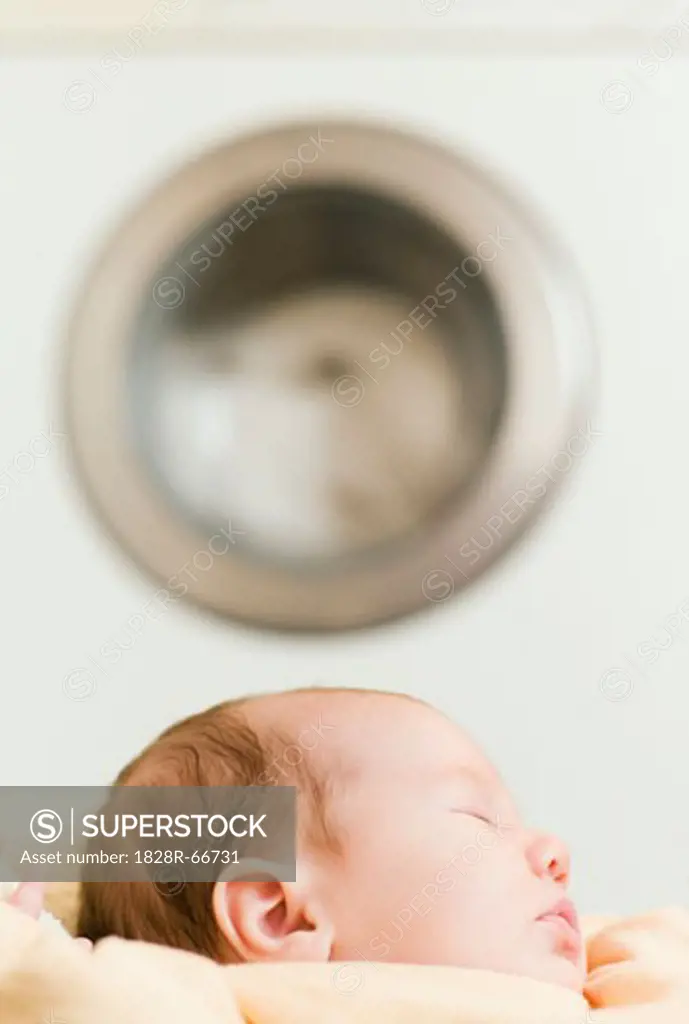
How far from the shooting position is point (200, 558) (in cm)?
110

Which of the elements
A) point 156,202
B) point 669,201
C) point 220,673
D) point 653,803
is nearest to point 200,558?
point 220,673

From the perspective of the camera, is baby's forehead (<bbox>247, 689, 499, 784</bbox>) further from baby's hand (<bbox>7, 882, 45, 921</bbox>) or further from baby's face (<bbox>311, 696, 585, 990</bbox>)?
A: baby's hand (<bbox>7, 882, 45, 921</bbox>)

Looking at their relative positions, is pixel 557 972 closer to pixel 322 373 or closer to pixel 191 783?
pixel 191 783

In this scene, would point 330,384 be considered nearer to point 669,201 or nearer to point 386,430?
point 386,430

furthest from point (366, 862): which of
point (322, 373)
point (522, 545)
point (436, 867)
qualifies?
point (322, 373)

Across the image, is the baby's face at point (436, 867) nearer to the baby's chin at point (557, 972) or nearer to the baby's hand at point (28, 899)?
the baby's chin at point (557, 972)

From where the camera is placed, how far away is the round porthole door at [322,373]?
1.11 m

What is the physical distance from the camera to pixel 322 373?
1.23 metres

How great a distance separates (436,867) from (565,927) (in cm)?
10

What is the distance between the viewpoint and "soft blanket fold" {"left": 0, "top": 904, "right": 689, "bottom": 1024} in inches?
25.3

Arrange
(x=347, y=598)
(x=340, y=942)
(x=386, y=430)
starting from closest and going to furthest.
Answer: (x=340, y=942), (x=347, y=598), (x=386, y=430)

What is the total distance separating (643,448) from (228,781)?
55 centimetres

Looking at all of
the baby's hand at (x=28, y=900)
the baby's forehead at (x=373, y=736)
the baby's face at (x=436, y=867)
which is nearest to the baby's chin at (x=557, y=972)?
the baby's face at (x=436, y=867)

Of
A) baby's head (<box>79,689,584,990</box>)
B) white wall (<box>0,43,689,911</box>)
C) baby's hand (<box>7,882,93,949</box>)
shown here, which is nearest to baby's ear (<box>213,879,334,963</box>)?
baby's head (<box>79,689,584,990</box>)
